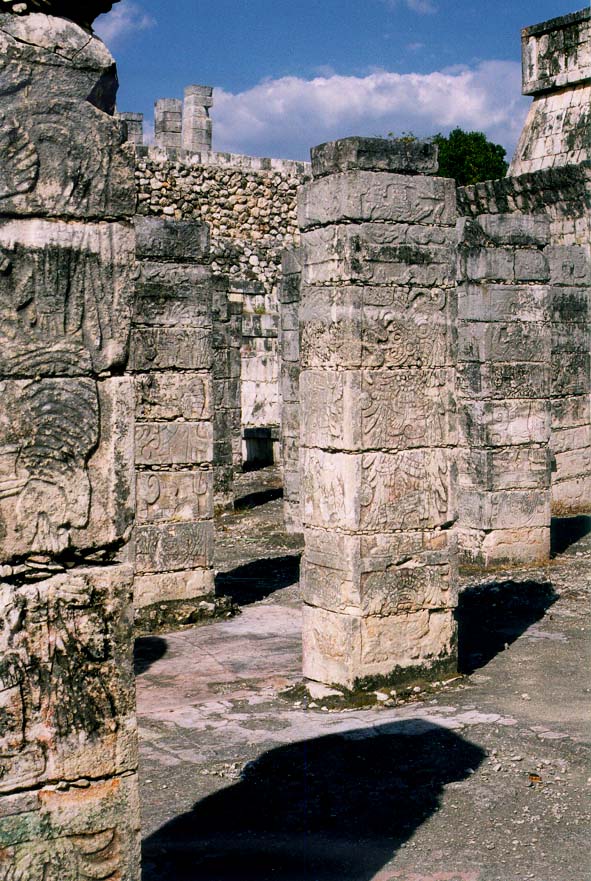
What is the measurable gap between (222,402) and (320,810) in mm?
10470

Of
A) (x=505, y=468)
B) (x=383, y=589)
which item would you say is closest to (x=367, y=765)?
(x=383, y=589)

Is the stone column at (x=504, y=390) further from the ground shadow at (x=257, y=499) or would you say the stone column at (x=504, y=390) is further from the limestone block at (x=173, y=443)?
the ground shadow at (x=257, y=499)

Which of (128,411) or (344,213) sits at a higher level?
(344,213)

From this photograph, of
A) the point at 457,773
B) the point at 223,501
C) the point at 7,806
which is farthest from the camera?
the point at 223,501

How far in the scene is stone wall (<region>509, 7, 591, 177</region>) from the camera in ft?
53.2

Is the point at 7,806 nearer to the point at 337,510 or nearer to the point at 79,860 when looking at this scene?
the point at 79,860

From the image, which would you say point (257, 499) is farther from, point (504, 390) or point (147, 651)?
point (147, 651)

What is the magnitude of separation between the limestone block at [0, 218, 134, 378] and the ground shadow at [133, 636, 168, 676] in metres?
4.76

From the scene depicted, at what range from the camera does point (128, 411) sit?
313 cm

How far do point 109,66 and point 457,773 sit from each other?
3.83 meters

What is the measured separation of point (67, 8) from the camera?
10.0 ft

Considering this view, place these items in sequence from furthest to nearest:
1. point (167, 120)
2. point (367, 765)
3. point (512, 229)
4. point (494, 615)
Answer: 1. point (167, 120)
2. point (512, 229)
3. point (494, 615)
4. point (367, 765)

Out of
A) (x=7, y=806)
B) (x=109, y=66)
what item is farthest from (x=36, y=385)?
(x=7, y=806)

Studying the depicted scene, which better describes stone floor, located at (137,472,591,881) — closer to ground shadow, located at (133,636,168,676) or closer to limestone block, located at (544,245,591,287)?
ground shadow, located at (133,636,168,676)
